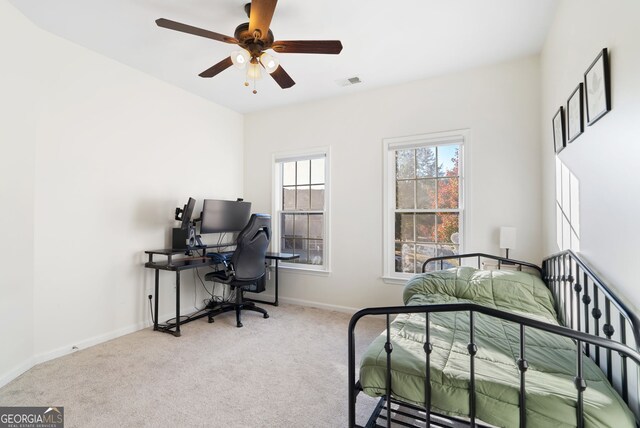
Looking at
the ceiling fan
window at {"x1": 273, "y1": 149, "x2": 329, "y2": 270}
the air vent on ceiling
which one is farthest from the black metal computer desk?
the air vent on ceiling

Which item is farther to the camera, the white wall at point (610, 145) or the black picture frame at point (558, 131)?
the black picture frame at point (558, 131)

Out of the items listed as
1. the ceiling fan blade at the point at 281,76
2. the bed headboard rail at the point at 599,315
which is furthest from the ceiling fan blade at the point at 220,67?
the bed headboard rail at the point at 599,315

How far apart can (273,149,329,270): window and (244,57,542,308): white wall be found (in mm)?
145

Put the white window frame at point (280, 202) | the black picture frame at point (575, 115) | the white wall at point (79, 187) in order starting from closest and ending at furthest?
the black picture frame at point (575, 115) → the white wall at point (79, 187) → the white window frame at point (280, 202)

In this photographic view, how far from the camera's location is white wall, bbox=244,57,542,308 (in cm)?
301

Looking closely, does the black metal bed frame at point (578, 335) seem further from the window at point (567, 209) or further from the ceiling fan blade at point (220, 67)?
the ceiling fan blade at point (220, 67)

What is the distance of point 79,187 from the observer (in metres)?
2.84

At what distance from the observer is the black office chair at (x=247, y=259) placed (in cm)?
339

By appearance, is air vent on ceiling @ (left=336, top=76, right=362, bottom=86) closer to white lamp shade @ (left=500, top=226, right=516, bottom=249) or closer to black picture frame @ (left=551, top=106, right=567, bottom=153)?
black picture frame @ (left=551, top=106, right=567, bottom=153)

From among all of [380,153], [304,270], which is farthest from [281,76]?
[304,270]

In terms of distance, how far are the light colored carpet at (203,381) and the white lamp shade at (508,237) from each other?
1504mm

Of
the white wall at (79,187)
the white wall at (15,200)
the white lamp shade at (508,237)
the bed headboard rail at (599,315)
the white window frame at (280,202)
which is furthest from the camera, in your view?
the white window frame at (280,202)

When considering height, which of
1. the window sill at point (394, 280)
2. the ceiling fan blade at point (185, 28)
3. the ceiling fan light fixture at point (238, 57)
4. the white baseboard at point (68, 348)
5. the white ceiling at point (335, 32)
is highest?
the white ceiling at point (335, 32)

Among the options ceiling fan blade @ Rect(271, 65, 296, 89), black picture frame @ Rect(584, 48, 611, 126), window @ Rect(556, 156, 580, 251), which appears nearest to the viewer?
black picture frame @ Rect(584, 48, 611, 126)
